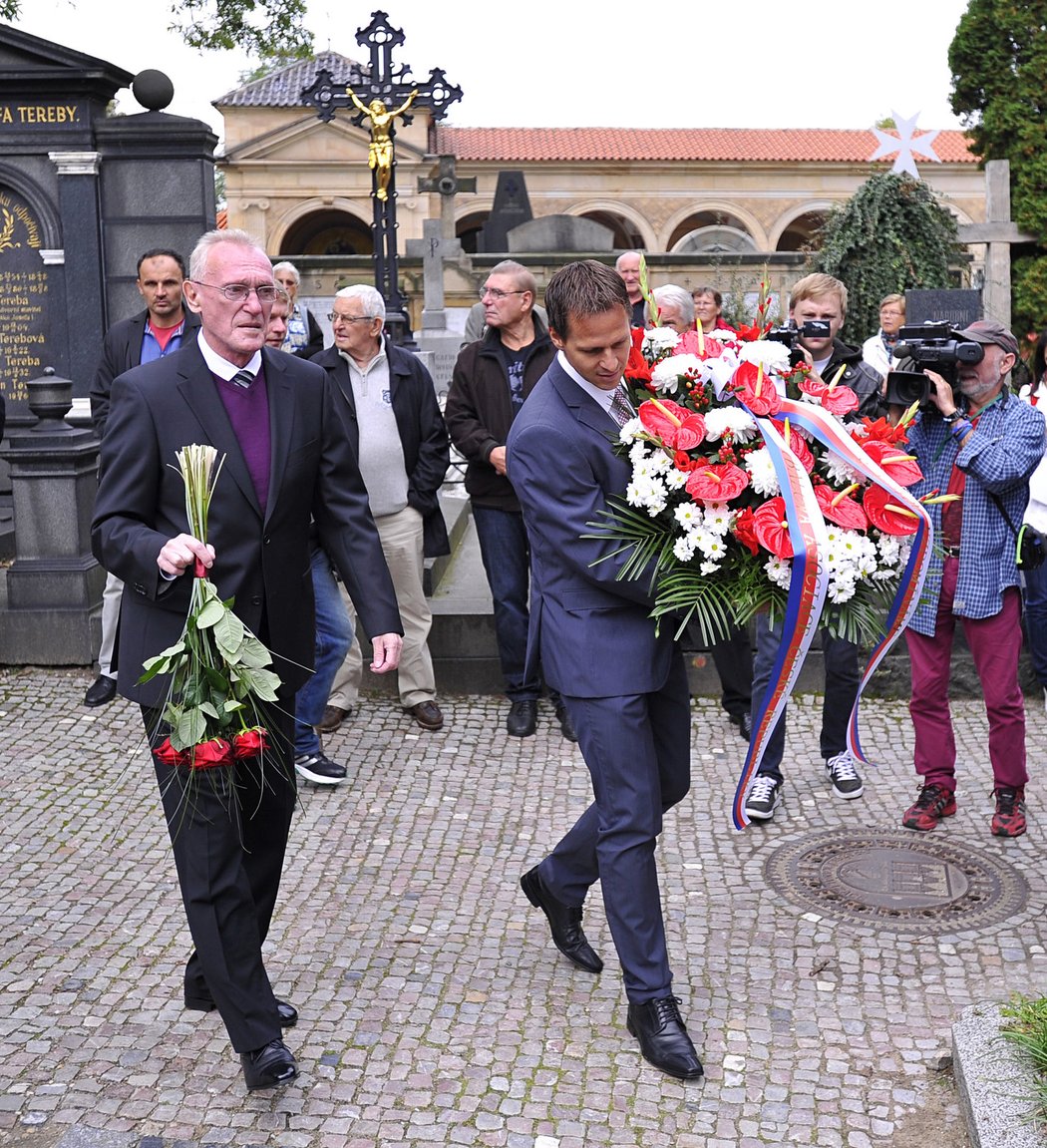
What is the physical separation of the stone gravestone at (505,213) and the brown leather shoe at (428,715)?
2034 cm

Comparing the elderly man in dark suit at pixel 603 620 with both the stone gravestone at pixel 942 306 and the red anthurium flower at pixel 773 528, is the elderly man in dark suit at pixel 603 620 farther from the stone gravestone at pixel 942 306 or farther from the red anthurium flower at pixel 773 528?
the stone gravestone at pixel 942 306

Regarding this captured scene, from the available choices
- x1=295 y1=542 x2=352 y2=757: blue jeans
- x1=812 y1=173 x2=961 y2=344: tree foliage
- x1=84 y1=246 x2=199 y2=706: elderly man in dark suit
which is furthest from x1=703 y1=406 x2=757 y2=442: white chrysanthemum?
x1=812 y1=173 x2=961 y2=344: tree foliage

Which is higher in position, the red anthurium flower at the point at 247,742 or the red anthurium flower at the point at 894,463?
the red anthurium flower at the point at 894,463

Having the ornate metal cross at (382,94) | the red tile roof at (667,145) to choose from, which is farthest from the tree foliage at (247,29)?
the red tile roof at (667,145)

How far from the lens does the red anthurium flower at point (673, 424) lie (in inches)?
146

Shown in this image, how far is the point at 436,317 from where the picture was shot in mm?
19047

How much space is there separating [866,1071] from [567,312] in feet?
7.30

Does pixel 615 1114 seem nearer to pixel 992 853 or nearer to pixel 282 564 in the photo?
pixel 282 564

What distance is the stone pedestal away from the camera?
7.84 m

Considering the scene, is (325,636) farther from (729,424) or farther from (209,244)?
(729,424)

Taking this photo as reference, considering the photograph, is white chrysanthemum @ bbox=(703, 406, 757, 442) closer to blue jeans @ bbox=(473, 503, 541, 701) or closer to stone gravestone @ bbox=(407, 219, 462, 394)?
blue jeans @ bbox=(473, 503, 541, 701)

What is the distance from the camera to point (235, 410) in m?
3.80

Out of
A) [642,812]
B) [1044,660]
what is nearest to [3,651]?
[642,812]

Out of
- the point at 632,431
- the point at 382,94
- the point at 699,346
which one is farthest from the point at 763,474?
the point at 382,94
